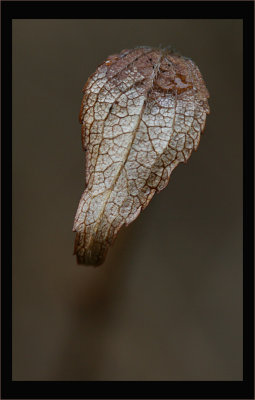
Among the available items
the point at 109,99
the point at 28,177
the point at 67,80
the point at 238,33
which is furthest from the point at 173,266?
the point at 109,99

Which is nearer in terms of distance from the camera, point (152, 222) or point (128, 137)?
point (128, 137)

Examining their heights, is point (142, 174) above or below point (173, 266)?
above

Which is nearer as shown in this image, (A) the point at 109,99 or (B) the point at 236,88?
(A) the point at 109,99

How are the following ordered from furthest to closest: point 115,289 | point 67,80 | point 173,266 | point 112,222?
point 173,266 < point 67,80 < point 115,289 < point 112,222

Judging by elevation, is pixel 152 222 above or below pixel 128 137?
below

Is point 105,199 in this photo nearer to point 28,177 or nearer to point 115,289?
point 115,289
